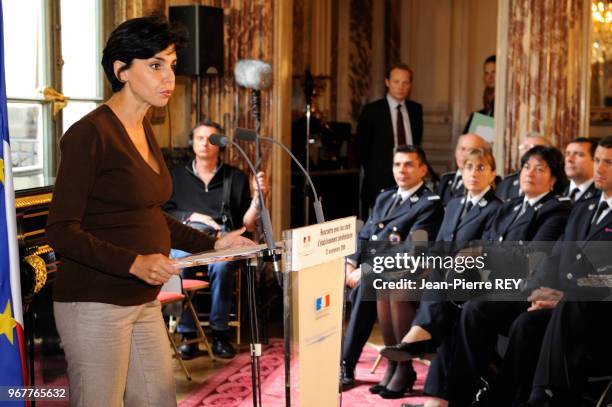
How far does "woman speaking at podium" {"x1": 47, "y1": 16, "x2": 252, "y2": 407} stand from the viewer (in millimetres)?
2264

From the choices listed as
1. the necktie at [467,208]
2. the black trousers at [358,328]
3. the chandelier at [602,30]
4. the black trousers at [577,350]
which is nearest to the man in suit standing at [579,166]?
the necktie at [467,208]

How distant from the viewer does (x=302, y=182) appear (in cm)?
791

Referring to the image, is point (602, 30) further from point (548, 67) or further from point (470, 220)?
point (470, 220)

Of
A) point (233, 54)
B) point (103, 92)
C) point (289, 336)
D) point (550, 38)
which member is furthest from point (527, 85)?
point (289, 336)

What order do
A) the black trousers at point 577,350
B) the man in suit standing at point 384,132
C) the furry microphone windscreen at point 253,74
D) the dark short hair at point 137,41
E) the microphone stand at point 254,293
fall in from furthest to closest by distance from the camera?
the man in suit standing at point 384,132 → the furry microphone windscreen at point 253,74 → the black trousers at point 577,350 → the microphone stand at point 254,293 → the dark short hair at point 137,41

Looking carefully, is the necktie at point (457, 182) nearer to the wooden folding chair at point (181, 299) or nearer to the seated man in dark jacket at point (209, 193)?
the seated man in dark jacket at point (209, 193)

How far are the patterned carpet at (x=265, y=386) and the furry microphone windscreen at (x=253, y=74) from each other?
182 centimetres

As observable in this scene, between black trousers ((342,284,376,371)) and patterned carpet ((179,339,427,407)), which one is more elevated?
black trousers ((342,284,376,371))

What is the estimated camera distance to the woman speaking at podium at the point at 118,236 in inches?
89.1

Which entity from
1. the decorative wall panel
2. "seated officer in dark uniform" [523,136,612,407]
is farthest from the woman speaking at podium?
the decorative wall panel

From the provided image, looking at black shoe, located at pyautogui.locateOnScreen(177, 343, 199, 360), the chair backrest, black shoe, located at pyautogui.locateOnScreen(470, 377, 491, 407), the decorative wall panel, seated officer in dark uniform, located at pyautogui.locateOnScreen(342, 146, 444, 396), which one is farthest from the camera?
the decorative wall panel

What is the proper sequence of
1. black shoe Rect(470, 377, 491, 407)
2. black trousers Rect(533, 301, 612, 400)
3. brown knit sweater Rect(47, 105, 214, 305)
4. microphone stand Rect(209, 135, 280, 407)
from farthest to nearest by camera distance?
black shoe Rect(470, 377, 491, 407) → black trousers Rect(533, 301, 612, 400) → microphone stand Rect(209, 135, 280, 407) → brown knit sweater Rect(47, 105, 214, 305)

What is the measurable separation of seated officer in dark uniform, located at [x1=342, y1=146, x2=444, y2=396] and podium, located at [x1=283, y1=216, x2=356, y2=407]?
1.96 m

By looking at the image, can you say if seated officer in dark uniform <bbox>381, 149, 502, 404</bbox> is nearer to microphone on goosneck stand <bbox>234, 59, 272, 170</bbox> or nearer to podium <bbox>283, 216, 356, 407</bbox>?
podium <bbox>283, 216, 356, 407</bbox>
